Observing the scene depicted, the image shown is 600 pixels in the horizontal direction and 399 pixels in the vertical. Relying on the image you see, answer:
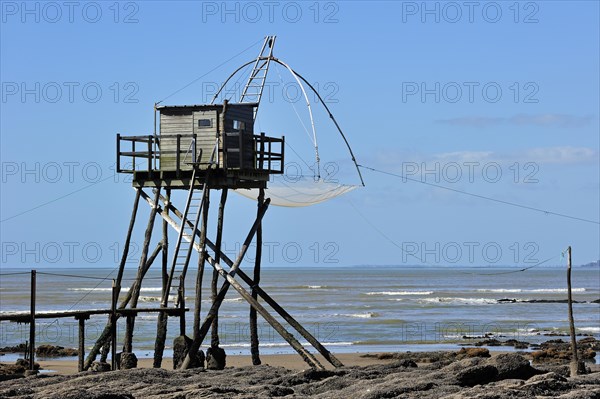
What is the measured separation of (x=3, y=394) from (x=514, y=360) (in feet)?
33.1

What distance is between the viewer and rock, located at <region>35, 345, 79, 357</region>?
36.2 metres

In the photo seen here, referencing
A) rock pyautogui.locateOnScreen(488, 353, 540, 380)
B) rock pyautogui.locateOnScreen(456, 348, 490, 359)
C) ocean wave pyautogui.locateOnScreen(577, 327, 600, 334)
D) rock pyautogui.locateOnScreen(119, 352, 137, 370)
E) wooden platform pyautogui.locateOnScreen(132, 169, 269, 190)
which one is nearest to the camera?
rock pyautogui.locateOnScreen(488, 353, 540, 380)

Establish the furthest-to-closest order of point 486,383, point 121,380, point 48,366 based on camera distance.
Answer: point 48,366, point 121,380, point 486,383

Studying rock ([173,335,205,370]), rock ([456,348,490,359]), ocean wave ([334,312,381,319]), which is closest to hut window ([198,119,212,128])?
rock ([173,335,205,370])

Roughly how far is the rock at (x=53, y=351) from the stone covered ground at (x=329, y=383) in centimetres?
1310

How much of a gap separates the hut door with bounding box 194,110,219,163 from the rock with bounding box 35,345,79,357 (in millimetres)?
13726

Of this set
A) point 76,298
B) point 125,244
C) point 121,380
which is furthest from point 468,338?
point 76,298

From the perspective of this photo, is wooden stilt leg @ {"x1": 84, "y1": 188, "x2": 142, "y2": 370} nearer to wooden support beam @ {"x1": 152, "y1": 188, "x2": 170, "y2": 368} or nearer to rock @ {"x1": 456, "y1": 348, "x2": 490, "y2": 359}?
wooden support beam @ {"x1": 152, "y1": 188, "x2": 170, "y2": 368}

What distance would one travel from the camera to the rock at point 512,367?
818 inches

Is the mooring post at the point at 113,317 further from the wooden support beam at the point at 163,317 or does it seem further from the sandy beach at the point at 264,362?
the sandy beach at the point at 264,362

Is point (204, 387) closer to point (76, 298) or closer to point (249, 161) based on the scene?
point (249, 161)

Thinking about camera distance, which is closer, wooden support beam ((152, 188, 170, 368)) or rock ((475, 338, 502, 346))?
wooden support beam ((152, 188, 170, 368))

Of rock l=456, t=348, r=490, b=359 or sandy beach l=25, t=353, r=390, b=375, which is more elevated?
rock l=456, t=348, r=490, b=359

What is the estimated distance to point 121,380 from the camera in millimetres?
21484
